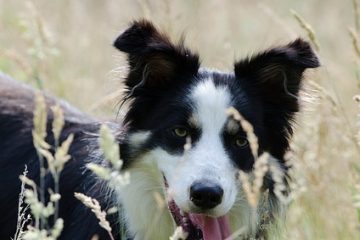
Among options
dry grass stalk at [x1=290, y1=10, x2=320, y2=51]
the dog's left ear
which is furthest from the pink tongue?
dry grass stalk at [x1=290, y1=10, x2=320, y2=51]

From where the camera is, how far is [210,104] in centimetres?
474

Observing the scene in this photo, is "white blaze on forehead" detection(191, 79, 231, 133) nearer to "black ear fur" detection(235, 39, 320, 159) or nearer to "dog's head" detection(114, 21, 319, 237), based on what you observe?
"dog's head" detection(114, 21, 319, 237)

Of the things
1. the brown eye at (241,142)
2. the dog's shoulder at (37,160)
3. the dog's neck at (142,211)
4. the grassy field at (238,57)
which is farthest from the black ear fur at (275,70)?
the dog's shoulder at (37,160)

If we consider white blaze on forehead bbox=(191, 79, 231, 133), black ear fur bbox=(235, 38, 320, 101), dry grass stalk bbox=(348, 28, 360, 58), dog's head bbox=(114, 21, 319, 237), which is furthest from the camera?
black ear fur bbox=(235, 38, 320, 101)

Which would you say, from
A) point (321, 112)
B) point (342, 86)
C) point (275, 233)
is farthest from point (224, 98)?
point (342, 86)

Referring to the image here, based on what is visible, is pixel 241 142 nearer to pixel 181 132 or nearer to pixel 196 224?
pixel 181 132

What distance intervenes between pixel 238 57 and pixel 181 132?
325 cm

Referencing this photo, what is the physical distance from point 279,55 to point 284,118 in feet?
1.38

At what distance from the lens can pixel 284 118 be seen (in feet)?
17.0

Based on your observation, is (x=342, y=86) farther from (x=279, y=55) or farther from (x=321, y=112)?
(x=279, y=55)

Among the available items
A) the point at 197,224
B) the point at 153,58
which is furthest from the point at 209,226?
the point at 153,58

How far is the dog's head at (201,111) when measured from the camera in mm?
4387

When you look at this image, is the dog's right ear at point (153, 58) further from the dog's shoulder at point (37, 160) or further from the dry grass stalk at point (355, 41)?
the dry grass stalk at point (355, 41)

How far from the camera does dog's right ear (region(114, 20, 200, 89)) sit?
4746mm
